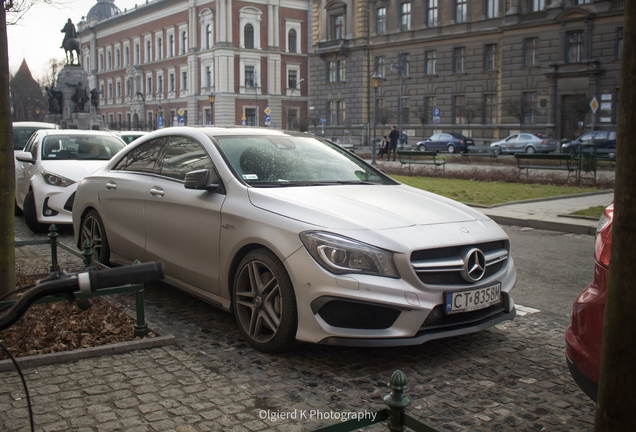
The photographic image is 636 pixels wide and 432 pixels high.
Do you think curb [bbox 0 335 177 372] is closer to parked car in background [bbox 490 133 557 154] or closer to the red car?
the red car

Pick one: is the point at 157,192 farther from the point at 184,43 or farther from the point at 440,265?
the point at 184,43

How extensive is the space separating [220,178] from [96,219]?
2323 mm

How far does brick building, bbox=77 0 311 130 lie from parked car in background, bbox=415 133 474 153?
29.0 meters

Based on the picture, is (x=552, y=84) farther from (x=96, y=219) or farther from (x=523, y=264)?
(x=96, y=219)

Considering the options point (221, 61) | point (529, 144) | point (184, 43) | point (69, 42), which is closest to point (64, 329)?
point (529, 144)

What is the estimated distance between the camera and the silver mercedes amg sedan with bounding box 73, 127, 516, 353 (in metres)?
3.90

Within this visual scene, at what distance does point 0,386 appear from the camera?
3.66 metres

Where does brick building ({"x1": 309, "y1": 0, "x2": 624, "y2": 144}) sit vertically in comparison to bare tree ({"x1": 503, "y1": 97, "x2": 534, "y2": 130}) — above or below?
above

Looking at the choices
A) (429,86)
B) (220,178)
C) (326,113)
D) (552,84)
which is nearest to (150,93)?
(326,113)

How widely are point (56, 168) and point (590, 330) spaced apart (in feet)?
29.0

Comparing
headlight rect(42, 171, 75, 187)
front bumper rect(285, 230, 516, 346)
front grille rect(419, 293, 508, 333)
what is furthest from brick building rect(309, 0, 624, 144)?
front bumper rect(285, 230, 516, 346)

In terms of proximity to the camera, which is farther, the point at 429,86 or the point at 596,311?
the point at 429,86

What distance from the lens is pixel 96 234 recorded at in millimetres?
6715

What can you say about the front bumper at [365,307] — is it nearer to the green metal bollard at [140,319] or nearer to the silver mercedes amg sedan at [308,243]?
the silver mercedes amg sedan at [308,243]
